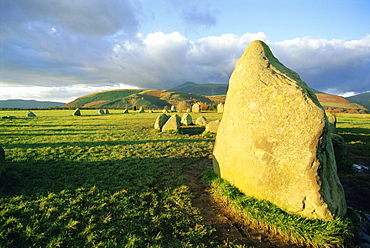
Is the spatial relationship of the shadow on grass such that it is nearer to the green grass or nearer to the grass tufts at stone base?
the green grass

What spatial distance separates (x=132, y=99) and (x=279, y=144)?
434 feet

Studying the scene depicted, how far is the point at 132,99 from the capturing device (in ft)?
423

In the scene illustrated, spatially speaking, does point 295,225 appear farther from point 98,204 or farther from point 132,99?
point 132,99

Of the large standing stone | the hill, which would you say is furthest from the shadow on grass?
the hill

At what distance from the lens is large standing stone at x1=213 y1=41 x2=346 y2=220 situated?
371cm

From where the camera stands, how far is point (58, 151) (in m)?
9.22

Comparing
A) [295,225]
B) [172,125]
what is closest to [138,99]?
[172,125]

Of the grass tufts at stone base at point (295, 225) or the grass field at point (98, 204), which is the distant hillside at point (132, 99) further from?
the grass tufts at stone base at point (295, 225)

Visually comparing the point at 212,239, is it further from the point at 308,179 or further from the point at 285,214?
the point at 308,179

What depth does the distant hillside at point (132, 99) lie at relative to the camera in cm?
11681

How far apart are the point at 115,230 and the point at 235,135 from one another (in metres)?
3.51

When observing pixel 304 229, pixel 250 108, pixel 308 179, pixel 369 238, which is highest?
pixel 250 108

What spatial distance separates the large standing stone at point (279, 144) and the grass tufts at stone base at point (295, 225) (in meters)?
0.15

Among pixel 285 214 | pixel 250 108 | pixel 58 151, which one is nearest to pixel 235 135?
pixel 250 108
